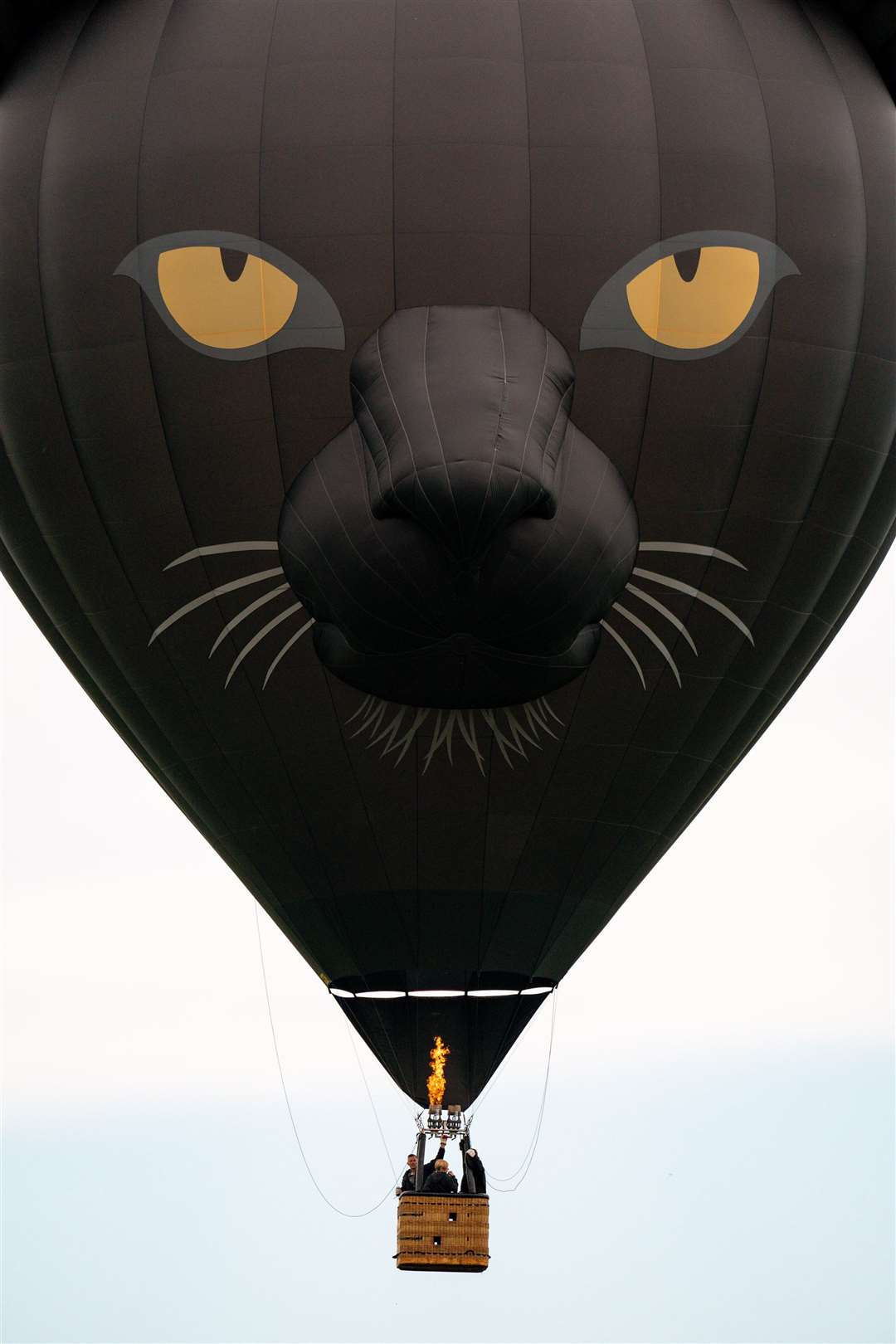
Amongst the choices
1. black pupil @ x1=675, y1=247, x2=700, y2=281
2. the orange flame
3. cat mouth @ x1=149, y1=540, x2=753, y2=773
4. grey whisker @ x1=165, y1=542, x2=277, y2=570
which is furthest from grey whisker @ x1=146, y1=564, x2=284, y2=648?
the orange flame

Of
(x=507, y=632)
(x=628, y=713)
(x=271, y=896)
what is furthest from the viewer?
(x=271, y=896)

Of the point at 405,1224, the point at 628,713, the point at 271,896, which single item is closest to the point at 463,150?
the point at 628,713

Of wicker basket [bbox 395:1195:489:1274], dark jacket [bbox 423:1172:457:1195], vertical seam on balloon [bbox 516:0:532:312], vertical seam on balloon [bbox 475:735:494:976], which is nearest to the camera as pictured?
vertical seam on balloon [bbox 516:0:532:312]

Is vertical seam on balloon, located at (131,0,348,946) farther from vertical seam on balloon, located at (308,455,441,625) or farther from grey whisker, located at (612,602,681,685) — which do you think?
grey whisker, located at (612,602,681,685)

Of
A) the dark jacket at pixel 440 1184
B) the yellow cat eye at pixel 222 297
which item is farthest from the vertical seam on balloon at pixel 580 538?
the dark jacket at pixel 440 1184

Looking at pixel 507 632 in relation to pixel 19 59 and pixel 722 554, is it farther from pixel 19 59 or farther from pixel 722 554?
pixel 19 59

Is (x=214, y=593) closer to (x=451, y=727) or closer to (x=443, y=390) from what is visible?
(x=451, y=727)

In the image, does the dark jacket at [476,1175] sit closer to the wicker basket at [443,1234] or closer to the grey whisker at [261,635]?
the wicker basket at [443,1234]
